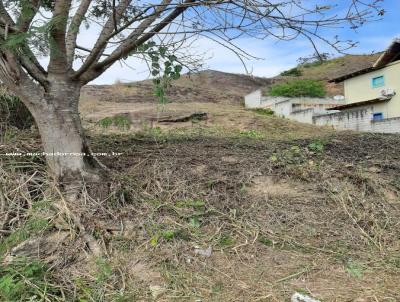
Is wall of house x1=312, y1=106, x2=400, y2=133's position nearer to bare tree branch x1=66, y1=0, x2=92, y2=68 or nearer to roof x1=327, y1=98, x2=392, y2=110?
roof x1=327, y1=98, x2=392, y2=110

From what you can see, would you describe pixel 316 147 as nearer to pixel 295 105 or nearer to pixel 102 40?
pixel 102 40

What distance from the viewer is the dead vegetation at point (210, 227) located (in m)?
2.49

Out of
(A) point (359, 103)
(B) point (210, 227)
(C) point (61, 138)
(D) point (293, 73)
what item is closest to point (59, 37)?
(C) point (61, 138)

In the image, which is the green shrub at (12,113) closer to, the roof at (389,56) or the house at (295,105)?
the house at (295,105)

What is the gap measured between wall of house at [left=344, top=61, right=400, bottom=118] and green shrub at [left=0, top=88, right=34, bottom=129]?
659 inches

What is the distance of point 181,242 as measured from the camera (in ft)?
9.56

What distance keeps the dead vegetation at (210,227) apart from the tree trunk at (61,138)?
0.48ft

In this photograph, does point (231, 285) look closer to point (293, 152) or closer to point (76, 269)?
point (76, 269)

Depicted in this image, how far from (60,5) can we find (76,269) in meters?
2.03

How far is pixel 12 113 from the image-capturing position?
14.2 feet

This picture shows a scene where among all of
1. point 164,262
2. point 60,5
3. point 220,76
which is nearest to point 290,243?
point 164,262

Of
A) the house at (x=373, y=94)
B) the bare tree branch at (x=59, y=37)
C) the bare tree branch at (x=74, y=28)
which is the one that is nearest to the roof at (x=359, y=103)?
the house at (x=373, y=94)

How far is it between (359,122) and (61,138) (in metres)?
12.6

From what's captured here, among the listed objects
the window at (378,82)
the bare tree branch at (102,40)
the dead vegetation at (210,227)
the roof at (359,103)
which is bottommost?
the dead vegetation at (210,227)
